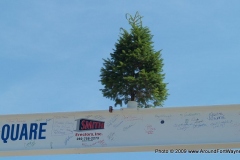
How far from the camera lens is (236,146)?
11797 millimetres

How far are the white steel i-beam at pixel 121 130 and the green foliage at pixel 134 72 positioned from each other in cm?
72

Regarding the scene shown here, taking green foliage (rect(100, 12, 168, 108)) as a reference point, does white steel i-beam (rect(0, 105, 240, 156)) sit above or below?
below

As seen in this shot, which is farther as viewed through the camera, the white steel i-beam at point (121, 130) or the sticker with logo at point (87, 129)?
the sticker with logo at point (87, 129)

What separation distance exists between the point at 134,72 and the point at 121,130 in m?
1.52

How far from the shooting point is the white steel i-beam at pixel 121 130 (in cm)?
1201

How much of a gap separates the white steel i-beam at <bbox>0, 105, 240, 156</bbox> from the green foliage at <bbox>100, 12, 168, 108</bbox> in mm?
720

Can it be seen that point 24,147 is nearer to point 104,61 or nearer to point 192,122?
point 104,61

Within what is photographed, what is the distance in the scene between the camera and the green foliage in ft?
42.8

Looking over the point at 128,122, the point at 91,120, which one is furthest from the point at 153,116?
the point at 91,120

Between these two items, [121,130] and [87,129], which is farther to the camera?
[87,129]

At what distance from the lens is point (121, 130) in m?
12.5

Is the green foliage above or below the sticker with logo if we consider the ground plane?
above

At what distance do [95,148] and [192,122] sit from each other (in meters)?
2.18

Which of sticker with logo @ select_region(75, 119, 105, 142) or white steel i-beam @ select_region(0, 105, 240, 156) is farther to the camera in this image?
sticker with logo @ select_region(75, 119, 105, 142)
